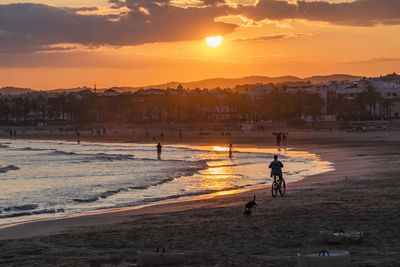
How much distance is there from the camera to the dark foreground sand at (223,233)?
1068 cm

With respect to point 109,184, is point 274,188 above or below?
above

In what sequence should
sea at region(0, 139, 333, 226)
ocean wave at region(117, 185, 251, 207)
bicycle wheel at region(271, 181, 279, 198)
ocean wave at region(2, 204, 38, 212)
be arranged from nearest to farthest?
bicycle wheel at region(271, 181, 279, 198) < ocean wave at region(2, 204, 38, 212) < sea at region(0, 139, 333, 226) < ocean wave at region(117, 185, 251, 207)

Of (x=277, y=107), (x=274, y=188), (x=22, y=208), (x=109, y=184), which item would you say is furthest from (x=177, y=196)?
(x=277, y=107)

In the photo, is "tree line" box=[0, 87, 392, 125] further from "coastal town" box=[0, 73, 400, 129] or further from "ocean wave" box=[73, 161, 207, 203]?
"ocean wave" box=[73, 161, 207, 203]

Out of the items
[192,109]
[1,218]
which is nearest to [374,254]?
[1,218]

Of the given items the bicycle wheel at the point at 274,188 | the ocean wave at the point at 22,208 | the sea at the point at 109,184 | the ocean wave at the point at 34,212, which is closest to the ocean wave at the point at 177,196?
the sea at the point at 109,184

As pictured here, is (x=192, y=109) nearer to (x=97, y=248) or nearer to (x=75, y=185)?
(x=75, y=185)

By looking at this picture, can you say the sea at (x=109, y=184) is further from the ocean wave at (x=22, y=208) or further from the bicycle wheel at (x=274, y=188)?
the bicycle wheel at (x=274, y=188)

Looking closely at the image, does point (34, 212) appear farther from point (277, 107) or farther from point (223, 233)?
point (277, 107)

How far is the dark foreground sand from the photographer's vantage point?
10680 millimetres

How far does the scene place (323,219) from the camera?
14.4m

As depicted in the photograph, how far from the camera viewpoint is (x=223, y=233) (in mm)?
13242

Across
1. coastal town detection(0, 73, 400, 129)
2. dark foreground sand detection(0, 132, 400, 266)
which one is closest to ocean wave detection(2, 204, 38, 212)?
dark foreground sand detection(0, 132, 400, 266)

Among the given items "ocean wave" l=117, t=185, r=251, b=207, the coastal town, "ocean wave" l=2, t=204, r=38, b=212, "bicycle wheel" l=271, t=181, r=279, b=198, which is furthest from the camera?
the coastal town
